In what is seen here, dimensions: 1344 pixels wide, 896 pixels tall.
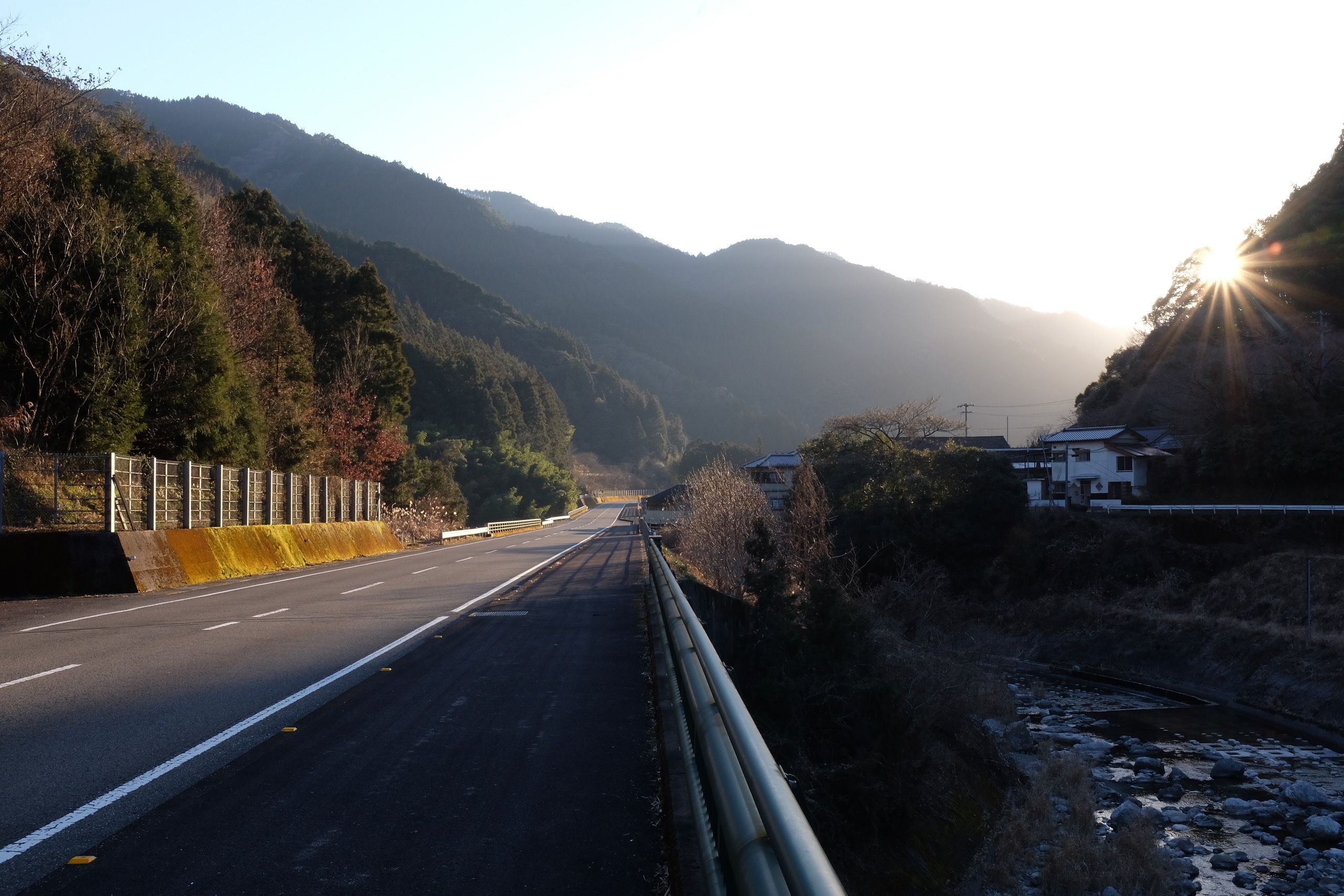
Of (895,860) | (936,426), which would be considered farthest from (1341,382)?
(895,860)

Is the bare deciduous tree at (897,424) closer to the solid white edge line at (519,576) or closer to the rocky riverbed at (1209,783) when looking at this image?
the solid white edge line at (519,576)

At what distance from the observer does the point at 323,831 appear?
5141mm

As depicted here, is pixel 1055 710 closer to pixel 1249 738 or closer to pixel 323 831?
pixel 1249 738

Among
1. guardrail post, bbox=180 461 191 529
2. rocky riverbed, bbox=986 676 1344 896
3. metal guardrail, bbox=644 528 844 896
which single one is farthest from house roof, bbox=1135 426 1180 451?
metal guardrail, bbox=644 528 844 896

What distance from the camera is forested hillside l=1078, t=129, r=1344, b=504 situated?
50531mm

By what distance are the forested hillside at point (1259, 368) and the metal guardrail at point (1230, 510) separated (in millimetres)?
3025

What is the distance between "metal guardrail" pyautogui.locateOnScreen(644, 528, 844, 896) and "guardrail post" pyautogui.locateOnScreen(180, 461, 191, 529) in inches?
846

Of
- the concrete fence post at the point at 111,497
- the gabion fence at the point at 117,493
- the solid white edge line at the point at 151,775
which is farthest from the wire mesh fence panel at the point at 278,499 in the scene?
the solid white edge line at the point at 151,775

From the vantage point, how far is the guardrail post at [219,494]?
25.2m

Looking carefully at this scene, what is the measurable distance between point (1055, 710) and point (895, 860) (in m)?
22.0

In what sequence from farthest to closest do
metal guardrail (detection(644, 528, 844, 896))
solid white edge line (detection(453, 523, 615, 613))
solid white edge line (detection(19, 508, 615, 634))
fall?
solid white edge line (detection(453, 523, 615, 613)) < solid white edge line (detection(19, 508, 615, 634)) < metal guardrail (detection(644, 528, 844, 896))

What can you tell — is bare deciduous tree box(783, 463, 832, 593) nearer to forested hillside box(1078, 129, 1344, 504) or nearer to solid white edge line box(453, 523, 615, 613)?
solid white edge line box(453, 523, 615, 613)

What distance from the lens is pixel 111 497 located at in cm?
2012

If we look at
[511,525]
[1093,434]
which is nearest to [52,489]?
[511,525]
